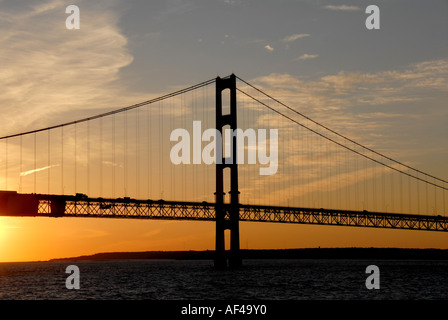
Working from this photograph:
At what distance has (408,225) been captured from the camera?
→ 110 m

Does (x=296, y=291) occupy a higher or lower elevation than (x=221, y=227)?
lower

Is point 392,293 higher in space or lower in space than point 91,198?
lower

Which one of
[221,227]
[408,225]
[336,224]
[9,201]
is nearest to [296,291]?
[221,227]

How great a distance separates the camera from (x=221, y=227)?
230 ft

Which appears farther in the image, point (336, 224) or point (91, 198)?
point (336, 224)
